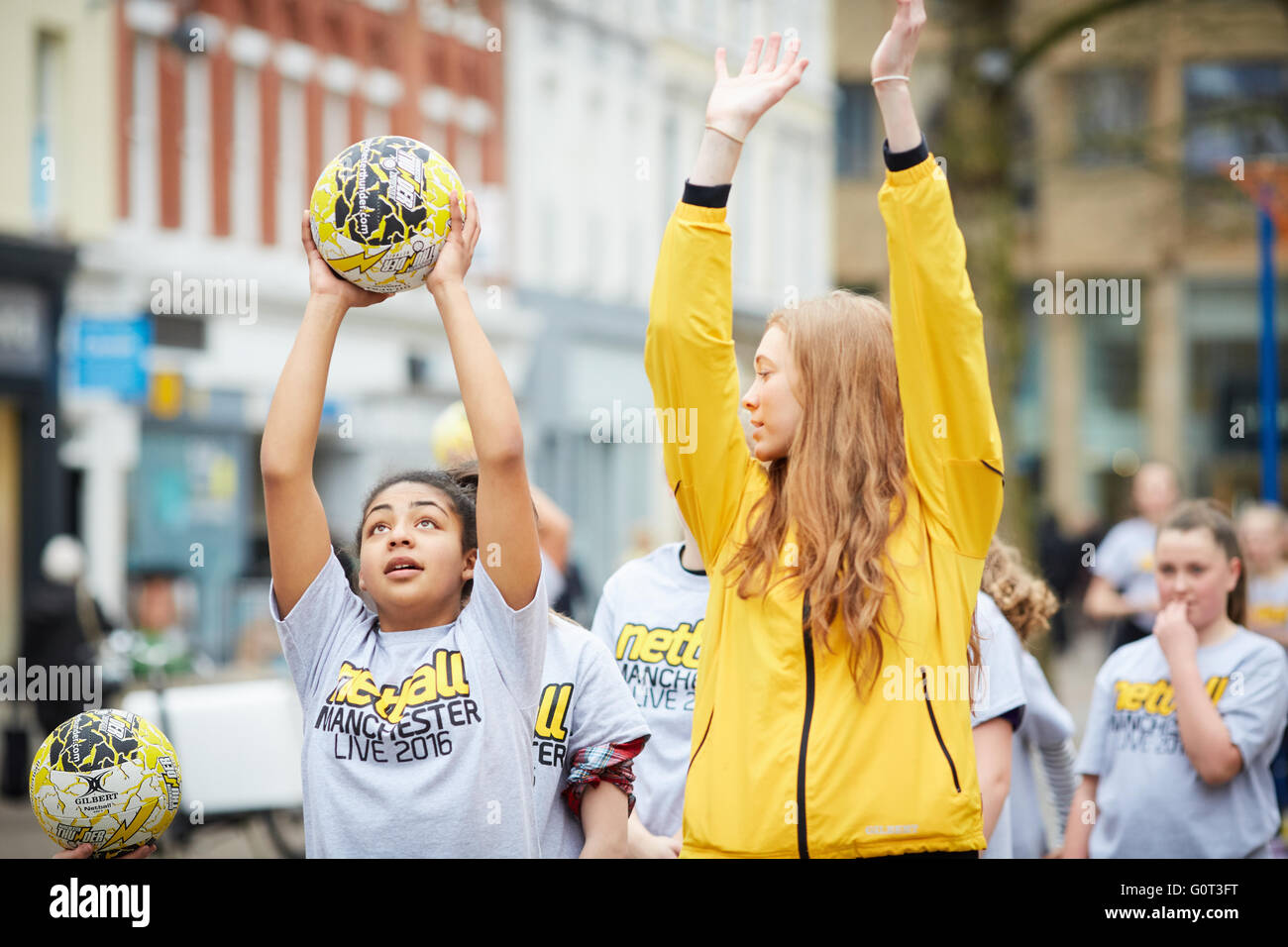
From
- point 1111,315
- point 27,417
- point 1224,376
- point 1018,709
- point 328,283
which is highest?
point 1111,315

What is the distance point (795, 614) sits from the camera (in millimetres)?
3123

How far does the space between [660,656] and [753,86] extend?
68.1 inches

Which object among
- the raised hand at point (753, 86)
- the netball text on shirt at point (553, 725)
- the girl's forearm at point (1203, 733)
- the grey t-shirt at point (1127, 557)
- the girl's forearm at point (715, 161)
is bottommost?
the girl's forearm at point (1203, 733)

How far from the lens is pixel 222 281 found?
20.8 m

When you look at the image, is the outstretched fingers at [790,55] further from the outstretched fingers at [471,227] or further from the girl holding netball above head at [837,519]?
the outstretched fingers at [471,227]

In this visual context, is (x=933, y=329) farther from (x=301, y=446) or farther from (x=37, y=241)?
(x=37, y=241)

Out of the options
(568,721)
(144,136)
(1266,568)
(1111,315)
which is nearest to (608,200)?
(144,136)

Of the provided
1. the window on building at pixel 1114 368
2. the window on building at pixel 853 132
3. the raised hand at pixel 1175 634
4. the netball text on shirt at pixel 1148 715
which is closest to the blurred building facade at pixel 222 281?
the netball text on shirt at pixel 1148 715

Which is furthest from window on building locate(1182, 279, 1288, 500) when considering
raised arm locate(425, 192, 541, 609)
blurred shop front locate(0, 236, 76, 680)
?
raised arm locate(425, 192, 541, 609)

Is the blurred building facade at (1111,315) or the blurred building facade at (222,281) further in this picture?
the blurred building facade at (1111,315)

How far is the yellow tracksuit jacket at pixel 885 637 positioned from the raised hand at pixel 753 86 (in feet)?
0.62

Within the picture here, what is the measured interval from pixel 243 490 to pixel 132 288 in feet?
9.50

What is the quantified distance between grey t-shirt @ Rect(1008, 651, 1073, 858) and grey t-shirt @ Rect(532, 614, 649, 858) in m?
1.57

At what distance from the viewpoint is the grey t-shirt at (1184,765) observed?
4668 millimetres
